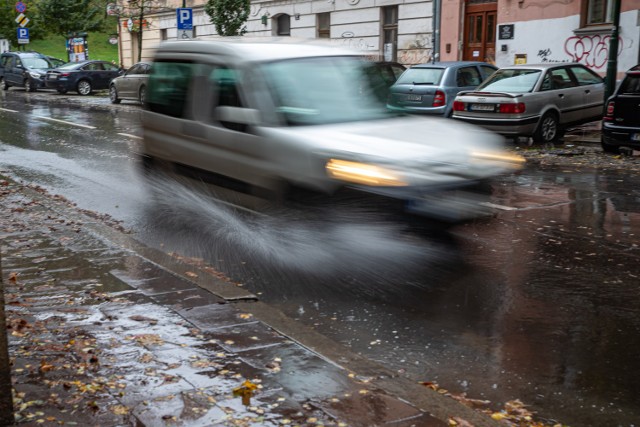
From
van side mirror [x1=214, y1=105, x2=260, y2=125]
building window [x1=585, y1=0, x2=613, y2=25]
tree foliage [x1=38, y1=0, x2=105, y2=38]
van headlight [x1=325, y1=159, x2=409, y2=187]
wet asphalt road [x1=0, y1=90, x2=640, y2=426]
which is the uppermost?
tree foliage [x1=38, y1=0, x2=105, y2=38]

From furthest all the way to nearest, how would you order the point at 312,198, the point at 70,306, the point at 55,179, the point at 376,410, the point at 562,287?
the point at 55,179
the point at 312,198
the point at 562,287
the point at 70,306
the point at 376,410

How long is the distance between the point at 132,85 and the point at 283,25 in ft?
31.3

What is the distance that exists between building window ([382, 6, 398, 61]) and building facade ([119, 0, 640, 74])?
0.04m

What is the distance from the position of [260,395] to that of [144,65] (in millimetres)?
24758

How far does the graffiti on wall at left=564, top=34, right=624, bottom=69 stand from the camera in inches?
835

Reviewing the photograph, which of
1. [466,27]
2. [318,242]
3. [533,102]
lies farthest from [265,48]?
[466,27]

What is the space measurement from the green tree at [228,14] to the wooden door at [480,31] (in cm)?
850

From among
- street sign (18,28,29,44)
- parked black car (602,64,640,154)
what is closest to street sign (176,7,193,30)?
parked black car (602,64,640,154)

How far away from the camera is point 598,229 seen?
328 inches

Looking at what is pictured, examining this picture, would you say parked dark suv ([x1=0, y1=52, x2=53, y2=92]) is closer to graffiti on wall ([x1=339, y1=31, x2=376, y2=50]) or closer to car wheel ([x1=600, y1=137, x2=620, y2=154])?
graffiti on wall ([x1=339, y1=31, x2=376, y2=50])

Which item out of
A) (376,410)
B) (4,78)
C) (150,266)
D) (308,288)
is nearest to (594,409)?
(376,410)

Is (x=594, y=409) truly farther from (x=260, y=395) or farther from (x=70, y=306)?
(x=70, y=306)

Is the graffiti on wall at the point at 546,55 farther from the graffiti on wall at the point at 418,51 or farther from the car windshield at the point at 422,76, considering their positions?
the car windshield at the point at 422,76

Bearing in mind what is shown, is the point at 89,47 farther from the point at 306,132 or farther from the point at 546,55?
the point at 306,132
